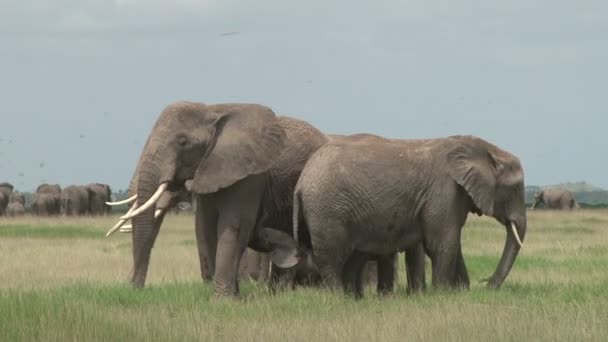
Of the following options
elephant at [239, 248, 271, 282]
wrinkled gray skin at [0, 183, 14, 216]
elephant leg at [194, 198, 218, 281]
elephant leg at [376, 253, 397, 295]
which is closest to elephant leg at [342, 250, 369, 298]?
elephant leg at [376, 253, 397, 295]

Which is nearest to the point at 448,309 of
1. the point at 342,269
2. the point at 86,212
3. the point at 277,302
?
the point at 277,302

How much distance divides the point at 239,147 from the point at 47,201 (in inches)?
1617

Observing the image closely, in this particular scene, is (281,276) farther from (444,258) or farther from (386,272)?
(444,258)

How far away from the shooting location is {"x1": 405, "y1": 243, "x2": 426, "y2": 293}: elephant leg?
12398 millimetres

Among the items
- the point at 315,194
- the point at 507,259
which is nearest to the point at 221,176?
the point at 315,194

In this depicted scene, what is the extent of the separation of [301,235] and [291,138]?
3.25 ft

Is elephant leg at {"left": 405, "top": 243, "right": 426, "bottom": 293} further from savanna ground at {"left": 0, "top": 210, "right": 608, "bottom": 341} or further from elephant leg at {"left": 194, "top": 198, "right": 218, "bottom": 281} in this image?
elephant leg at {"left": 194, "top": 198, "right": 218, "bottom": 281}

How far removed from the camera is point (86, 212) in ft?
165

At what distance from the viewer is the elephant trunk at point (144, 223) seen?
1121cm

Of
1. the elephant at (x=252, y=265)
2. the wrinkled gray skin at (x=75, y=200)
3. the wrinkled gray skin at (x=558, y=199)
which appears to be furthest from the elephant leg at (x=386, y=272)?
the wrinkled gray skin at (x=558, y=199)

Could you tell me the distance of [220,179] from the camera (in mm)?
11461

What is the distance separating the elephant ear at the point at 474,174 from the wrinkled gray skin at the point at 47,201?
131ft

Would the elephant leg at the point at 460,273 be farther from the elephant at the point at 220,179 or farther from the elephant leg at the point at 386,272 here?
the elephant at the point at 220,179

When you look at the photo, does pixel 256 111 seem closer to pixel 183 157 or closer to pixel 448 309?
pixel 183 157
